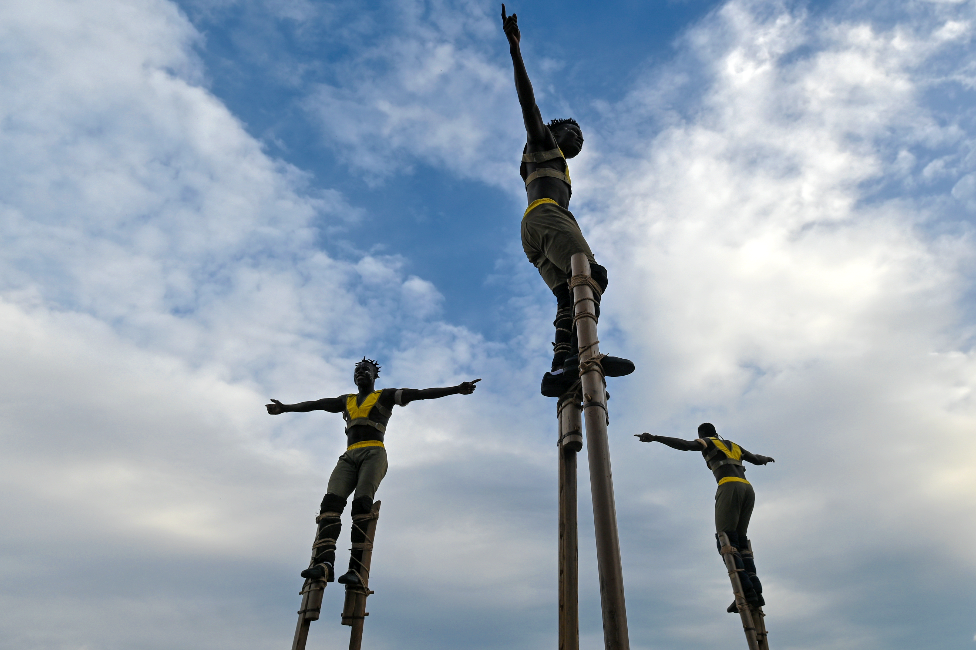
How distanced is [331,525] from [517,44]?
652cm

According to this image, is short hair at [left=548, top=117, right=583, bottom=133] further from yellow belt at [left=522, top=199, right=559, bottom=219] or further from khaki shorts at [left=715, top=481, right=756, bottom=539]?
khaki shorts at [left=715, top=481, right=756, bottom=539]

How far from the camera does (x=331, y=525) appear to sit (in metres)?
8.42

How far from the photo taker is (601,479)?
4707 mm

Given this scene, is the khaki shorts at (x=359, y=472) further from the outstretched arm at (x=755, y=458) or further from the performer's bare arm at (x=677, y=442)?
the outstretched arm at (x=755, y=458)

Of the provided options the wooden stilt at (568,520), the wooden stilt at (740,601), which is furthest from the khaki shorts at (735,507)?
the wooden stilt at (568,520)

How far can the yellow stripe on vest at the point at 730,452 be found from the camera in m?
11.6

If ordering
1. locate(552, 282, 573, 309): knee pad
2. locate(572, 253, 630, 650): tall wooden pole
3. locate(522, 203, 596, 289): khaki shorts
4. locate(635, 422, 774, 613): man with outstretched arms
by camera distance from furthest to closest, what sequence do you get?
1. locate(635, 422, 774, 613): man with outstretched arms
2. locate(552, 282, 573, 309): knee pad
3. locate(522, 203, 596, 289): khaki shorts
4. locate(572, 253, 630, 650): tall wooden pole

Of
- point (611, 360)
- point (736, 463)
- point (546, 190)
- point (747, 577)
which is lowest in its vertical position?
point (747, 577)

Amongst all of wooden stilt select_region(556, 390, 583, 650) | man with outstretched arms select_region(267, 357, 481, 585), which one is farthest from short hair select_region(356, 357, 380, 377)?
wooden stilt select_region(556, 390, 583, 650)

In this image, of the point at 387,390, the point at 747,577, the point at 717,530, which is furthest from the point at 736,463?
the point at 387,390

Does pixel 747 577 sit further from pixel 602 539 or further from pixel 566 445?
pixel 602 539

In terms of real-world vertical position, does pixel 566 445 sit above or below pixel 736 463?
below

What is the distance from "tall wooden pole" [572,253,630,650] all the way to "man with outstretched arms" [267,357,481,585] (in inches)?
134

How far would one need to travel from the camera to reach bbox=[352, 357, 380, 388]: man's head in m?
10.2
